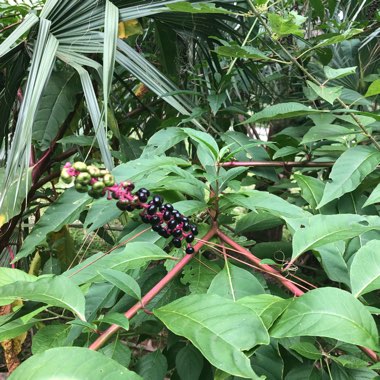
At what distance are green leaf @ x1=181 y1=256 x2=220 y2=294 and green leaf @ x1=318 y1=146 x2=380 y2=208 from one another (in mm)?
274

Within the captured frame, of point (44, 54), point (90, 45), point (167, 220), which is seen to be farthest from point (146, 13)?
point (167, 220)

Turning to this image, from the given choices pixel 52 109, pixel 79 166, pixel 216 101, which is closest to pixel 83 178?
pixel 79 166

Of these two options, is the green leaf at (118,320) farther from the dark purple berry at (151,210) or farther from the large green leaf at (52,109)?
the large green leaf at (52,109)

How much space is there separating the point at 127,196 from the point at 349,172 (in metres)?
0.52

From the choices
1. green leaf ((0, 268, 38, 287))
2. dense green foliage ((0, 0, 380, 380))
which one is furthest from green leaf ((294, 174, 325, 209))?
green leaf ((0, 268, 38, 287))

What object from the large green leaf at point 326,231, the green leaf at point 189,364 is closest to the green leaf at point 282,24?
the large green leaf at point 326,231

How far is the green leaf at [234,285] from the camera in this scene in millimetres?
637

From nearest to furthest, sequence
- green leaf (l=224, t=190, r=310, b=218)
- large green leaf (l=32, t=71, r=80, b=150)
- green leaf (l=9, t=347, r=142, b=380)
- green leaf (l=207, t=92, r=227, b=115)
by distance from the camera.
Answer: green leaf (l=9, t=347, r=142, b=380) → green leaf (l=224, t=190, r=310, b=218) → green leaf (l=207, t=92, r=227, b=115) → large green leaf (l=32, t=71, r=80, b=150)

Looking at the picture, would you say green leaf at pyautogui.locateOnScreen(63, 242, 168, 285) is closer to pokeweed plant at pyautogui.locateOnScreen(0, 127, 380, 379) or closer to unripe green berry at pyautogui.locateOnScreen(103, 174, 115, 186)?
pokeweed plant at pyautogui.locateOnScreen(0, 127, 380, 379)

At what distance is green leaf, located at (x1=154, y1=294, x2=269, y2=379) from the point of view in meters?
0.43

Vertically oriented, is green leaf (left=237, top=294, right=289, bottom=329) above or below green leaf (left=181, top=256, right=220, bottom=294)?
above

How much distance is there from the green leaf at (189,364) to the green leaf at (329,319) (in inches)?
8.4

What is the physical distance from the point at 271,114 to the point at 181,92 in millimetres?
338

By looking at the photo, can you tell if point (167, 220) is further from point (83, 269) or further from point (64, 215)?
point (64, 215)
